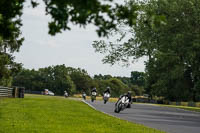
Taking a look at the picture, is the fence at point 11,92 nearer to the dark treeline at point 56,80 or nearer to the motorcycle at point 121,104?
the motorcycle at point 121,104

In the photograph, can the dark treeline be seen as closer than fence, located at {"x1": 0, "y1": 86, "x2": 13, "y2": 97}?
No

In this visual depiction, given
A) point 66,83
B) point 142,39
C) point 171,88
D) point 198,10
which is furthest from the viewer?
point 66,83

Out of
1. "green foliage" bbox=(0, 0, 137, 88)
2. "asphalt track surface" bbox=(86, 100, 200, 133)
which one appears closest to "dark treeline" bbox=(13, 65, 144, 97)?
"asphalt track surface" bbox=(86, 100, 200, 133)

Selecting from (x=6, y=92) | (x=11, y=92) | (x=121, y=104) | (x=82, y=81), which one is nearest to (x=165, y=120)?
(x=121, y=104)

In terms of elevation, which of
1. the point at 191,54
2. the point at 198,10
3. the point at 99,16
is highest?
the point at 198,10

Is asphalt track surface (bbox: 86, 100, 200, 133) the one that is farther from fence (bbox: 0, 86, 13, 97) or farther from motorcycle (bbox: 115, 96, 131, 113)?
fence (bbox: 0, 86, 13, 97)

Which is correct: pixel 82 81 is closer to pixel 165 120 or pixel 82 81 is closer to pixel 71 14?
pixel 165 120

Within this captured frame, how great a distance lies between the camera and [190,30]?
1255 inches

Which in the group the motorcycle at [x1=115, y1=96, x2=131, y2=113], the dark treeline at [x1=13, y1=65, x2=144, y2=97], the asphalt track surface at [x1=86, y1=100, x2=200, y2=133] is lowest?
the asphalt track surface at [x1=86, y1=100, x2=200, y2=133]

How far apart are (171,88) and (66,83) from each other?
76.3 metres

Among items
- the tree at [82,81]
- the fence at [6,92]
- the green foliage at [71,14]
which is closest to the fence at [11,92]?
the fence at [6,92]

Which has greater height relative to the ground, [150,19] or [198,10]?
[198,10]

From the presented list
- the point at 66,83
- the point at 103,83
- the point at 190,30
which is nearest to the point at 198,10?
the point at 190,30

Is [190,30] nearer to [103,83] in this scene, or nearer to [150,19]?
[150,19]
